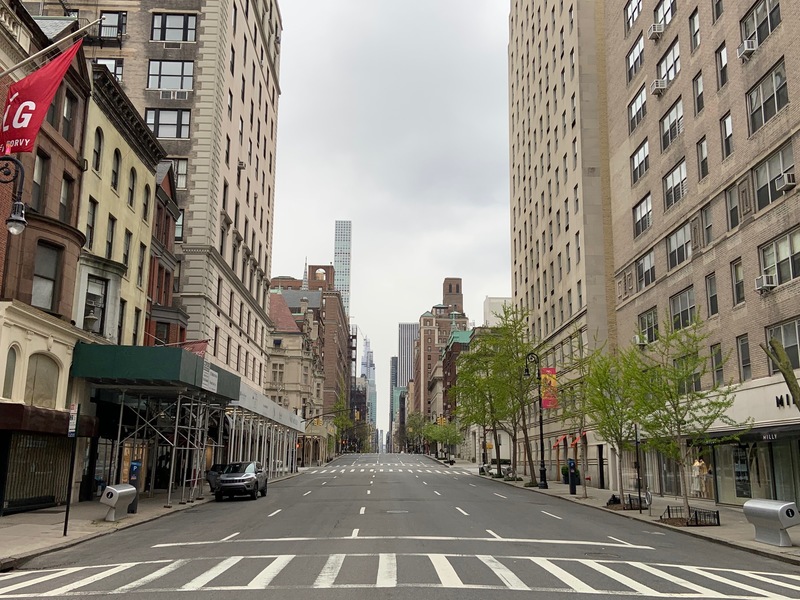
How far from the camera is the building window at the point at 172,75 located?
48.8 m

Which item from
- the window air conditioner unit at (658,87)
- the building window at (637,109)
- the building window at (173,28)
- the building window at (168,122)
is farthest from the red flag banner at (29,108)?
the building window at (173,28)

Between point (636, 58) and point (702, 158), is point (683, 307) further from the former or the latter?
point (636, 58)

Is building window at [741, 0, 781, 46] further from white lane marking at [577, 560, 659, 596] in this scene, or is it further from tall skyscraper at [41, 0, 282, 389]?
tall skyscraper at [41, 0, 282, 389]

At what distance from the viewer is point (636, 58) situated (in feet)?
146

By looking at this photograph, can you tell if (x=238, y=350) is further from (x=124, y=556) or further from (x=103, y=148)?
(x=124, y=556)

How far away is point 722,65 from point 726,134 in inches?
133

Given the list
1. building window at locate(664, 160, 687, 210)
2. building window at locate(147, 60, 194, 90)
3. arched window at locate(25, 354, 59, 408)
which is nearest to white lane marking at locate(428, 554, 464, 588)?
arched window at locate(25, 354, 59, 408)

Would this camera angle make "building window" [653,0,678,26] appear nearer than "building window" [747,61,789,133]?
No

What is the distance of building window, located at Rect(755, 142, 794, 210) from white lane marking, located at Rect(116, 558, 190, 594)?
2439 centimetres

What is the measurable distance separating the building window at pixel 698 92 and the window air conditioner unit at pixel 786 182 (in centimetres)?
940

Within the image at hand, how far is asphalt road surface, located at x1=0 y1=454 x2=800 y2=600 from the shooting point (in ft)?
38.1

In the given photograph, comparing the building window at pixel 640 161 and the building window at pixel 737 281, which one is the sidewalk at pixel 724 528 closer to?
the building window at pixel 737 281

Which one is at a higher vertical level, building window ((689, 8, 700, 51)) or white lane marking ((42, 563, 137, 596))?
building window ((689, 8, 700, 51))

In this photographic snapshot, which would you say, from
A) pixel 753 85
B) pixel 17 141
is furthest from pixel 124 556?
pixel 753 85
